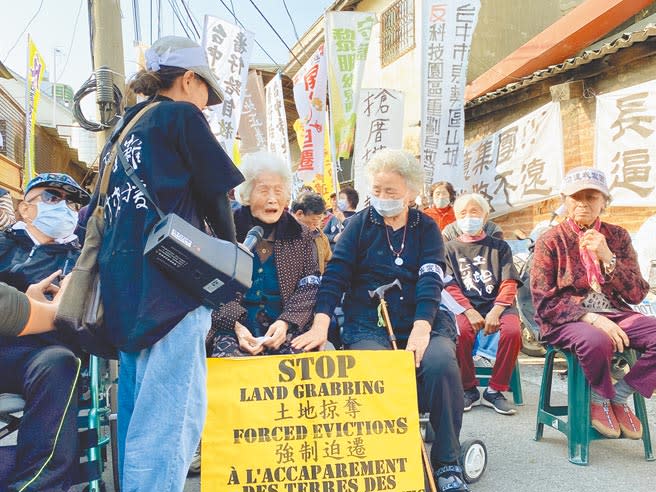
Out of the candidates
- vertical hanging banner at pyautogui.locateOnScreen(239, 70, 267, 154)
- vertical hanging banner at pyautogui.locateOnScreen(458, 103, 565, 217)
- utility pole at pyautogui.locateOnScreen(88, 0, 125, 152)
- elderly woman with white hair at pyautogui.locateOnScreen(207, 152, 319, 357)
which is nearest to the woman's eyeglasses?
elderly woman with white hair at pyautogui.locateOnScreen(207, 152, 319, 357)

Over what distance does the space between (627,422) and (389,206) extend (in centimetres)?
198

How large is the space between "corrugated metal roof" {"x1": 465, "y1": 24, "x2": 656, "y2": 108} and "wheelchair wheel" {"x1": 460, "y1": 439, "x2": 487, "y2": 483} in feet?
18.0

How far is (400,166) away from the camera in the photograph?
330 cm

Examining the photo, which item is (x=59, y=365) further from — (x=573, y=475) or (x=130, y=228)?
(x=573, y=475)

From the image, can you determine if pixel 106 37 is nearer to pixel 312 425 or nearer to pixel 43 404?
pixel 43 404

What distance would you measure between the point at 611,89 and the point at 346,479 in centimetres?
663

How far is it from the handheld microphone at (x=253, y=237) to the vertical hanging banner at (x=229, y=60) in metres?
5.37

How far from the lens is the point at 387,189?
10.8 ft

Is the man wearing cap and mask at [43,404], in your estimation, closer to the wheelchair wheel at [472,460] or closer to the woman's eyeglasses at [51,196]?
the woman's eyeglasses at [51,196]

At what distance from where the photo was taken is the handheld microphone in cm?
279

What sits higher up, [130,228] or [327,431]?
[130,228]

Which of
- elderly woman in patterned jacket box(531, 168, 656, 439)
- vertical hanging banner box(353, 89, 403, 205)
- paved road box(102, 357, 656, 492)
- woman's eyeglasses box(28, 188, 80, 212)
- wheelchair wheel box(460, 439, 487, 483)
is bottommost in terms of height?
paved road box(102, 357, 656, 492)

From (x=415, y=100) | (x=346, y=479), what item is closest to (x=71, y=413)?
(x=346, y=479)

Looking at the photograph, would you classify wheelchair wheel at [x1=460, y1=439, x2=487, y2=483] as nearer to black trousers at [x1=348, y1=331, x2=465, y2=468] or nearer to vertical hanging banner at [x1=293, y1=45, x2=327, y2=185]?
black trousers at [x1=348, y1=331, x2=465, y2=468]
